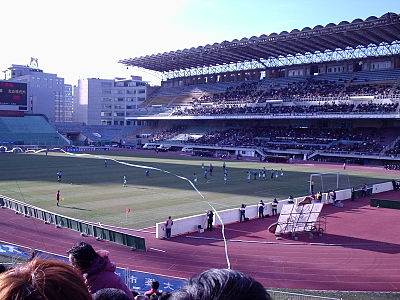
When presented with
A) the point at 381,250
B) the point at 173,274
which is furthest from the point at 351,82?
the point at 173,274

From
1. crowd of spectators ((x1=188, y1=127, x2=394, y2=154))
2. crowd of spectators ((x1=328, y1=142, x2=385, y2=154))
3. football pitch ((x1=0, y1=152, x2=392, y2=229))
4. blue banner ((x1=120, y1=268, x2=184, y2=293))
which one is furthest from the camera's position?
crowd of spectators ((x1=188, y1=127, x2=394, y2=154))

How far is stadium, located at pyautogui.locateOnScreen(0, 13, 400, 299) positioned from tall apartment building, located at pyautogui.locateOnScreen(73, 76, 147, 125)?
8.61 metres

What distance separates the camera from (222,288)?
6.03 ft

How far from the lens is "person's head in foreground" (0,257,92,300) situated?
1768 mm

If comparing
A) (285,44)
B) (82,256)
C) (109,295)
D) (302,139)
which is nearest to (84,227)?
(82,256)

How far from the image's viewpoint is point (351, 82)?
7850 centimetres

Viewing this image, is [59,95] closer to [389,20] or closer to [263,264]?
[389,20]

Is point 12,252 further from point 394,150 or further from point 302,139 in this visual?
point 302,139

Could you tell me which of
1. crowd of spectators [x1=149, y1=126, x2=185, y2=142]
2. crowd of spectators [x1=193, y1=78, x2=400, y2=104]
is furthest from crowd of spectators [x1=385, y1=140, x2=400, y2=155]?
crowd of spectators [x1=149, y1=126, x2=185, y2=142]

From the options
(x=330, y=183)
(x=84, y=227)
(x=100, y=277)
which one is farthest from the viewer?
(x=330, y=183)

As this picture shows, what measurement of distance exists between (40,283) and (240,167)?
56050 millimetres

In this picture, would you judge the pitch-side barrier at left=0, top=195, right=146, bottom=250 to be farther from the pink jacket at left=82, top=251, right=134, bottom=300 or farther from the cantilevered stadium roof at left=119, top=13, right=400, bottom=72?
the cantilevered stadium roof at left=119, top=13, right=400, bottom=72

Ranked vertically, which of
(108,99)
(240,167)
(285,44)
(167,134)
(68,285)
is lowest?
(240,167)

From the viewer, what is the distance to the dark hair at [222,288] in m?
1.83
